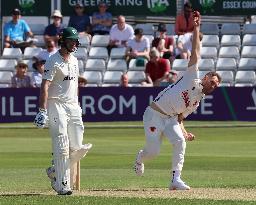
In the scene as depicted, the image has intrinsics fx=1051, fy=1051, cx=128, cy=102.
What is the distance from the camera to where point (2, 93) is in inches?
1031

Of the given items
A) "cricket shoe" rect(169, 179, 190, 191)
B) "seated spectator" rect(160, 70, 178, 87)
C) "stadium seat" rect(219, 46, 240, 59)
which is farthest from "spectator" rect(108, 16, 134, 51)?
"cricket shoe" rect(169, 179, 190, 191)

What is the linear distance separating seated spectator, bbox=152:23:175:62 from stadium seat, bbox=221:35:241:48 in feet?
4.61

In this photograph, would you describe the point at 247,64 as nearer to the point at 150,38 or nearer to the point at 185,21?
the point at 185,21

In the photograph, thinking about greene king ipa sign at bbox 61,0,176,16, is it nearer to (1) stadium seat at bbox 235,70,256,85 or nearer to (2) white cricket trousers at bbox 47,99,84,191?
(1) stadium seat at bbox 235,70,256,85

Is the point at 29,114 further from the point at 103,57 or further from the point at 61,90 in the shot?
the point at 61,90

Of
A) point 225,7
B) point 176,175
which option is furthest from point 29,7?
point 176,175

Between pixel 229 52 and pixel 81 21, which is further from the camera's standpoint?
pixel 81 21

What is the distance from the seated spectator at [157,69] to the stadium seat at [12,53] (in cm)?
405

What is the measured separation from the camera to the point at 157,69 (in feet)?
85.7

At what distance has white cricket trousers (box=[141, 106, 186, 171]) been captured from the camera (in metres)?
12.2

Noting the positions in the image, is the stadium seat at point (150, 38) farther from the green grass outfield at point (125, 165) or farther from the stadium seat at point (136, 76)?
the green grass outfield at point (125, 165)

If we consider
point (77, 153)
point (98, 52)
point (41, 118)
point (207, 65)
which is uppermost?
point (41, 118)

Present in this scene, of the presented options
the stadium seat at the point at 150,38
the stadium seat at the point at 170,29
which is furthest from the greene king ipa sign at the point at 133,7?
the stadium seat at the point at 150,38

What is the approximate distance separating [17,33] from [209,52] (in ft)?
17.2
